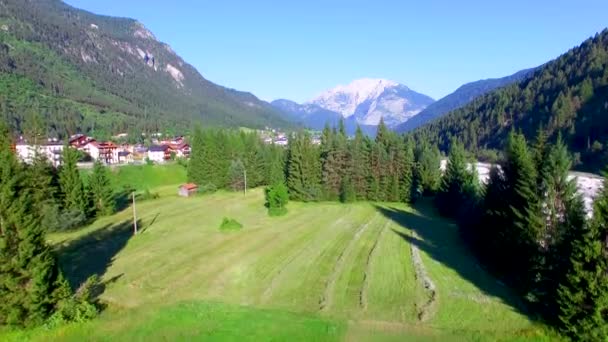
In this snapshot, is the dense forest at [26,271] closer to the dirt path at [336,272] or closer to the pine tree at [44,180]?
the dirt path at [336,272]

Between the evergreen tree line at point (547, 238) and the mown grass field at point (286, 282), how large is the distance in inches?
63.2

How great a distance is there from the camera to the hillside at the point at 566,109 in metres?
134

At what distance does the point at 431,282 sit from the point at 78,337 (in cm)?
2143

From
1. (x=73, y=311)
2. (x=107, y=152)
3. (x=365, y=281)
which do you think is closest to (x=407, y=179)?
(x=365, y=281)

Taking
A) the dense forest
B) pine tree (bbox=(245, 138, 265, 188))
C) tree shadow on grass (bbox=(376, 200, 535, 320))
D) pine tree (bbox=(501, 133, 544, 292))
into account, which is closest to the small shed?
pine tree (bbox=(245, 138, 265, 188))

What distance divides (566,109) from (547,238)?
142940mm

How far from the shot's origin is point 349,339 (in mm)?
22828

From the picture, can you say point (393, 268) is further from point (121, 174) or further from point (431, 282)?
point (121, 174)

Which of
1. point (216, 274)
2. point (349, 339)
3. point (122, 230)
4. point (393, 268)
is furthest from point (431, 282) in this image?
point (122, 230)

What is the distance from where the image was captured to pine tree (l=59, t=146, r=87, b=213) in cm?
5772

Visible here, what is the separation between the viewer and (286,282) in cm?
3325

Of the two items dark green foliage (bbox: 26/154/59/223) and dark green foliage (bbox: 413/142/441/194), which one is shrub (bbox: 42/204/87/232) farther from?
dark green foliage (bbox: 413/142/441/194)

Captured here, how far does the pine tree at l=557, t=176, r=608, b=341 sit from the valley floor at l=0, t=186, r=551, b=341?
6.23 ft

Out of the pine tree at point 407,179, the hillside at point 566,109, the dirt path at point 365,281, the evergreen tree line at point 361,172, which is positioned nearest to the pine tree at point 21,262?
the dirt path at point 365,281
